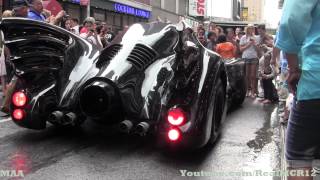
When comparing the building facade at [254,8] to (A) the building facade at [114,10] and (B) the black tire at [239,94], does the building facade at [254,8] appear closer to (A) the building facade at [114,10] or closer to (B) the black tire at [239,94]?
(A) the building facade at [114,10]

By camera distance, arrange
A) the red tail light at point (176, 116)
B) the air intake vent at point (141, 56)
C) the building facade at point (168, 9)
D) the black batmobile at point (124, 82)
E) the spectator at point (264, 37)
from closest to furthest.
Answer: the red tail light at point (176, 116) → the black batmobile at point (124, 82) → the air intake vent at point (141, 56) → the spectator at point (264, 37) → the building facade at point (168, 9)

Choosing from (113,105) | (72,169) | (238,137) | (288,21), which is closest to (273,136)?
(238,137)

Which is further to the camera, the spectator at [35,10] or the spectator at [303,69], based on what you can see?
the spectator at [35,10]

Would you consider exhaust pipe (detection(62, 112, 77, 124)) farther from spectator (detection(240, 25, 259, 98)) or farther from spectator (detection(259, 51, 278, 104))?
spectator (detection(240, 25, 259, 98))

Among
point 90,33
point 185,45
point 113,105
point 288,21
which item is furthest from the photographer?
point 90,33

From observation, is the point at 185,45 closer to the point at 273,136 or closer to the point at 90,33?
the point at 273,136

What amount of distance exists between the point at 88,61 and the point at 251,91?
19.0 feet

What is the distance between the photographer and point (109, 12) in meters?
30.4

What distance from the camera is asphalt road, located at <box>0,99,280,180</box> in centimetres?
400

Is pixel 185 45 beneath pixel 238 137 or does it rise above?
above

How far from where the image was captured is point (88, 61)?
Answer: 5.07 m

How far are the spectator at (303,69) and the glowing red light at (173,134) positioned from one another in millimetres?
2028

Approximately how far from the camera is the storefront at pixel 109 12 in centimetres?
2567

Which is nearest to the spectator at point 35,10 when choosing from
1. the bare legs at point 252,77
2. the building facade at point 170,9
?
the bare legs at point 252,77
